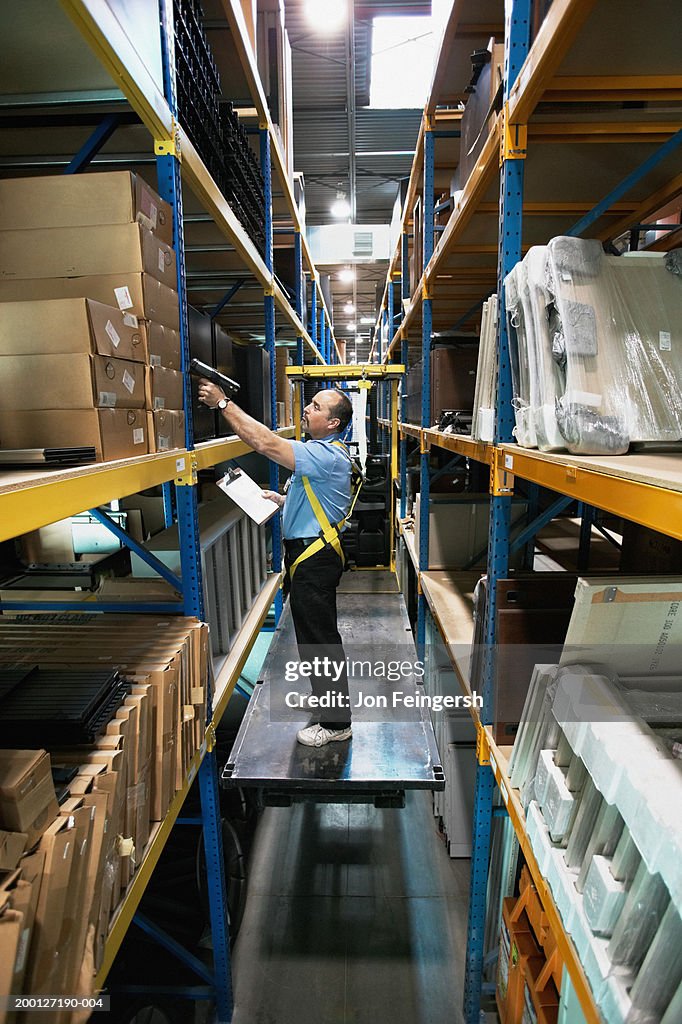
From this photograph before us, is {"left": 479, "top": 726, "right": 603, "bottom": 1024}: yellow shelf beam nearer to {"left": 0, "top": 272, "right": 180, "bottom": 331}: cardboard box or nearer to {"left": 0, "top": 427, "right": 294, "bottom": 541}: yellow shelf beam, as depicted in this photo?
{"left": 0, "top": 427, "right": 294, "bottom": 541}: yellow shelf beam

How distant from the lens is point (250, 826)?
3.23 metres

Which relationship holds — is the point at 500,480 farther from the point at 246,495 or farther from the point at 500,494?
the point at 246,495

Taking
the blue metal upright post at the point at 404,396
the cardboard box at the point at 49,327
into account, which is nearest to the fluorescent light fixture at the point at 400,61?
the blue metal upright post at the point at 404,396

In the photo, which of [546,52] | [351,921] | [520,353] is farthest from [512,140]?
[351,921]

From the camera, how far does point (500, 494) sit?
1.66 metres

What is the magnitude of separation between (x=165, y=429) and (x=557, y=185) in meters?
1.65

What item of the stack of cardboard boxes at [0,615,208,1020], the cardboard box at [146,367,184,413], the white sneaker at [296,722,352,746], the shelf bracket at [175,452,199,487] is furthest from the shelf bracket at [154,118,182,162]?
the white sneaker at [296,722,352,746]

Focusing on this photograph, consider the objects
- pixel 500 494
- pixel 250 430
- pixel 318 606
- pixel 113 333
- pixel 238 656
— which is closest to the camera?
pixel 113 333

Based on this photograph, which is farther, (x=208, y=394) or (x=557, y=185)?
(x=208, y=394)

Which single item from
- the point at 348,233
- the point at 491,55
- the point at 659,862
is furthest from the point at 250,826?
the point at 348,233

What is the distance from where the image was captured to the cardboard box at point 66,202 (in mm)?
1328

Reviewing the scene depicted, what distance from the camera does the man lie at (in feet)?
8.89

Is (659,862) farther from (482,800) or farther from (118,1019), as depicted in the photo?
(118,1019)

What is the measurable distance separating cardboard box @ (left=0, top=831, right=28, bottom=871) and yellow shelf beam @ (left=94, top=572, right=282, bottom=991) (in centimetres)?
34
